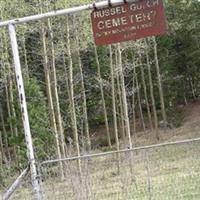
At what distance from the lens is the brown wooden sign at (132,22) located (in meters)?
4.88

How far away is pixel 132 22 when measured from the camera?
4898 millimetres

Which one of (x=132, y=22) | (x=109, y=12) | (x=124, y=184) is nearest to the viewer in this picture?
(x=132, y=22)

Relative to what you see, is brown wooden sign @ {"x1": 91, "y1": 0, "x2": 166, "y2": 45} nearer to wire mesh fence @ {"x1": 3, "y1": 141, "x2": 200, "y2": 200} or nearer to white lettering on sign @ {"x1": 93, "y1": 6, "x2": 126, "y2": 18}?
white lettering on sign @ {"x1": 93, "y1": 6, "x2": 126, "y2": 18}

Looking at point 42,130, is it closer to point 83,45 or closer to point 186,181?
point 83,45

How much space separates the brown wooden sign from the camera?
488 cm

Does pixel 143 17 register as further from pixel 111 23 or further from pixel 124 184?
pixel 124 184

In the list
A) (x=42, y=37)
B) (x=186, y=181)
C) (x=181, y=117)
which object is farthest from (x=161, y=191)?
(x=181, y=117)

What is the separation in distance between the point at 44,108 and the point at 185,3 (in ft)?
37.9

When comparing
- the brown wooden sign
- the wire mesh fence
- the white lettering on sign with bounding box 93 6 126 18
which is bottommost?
the wire mesh fence

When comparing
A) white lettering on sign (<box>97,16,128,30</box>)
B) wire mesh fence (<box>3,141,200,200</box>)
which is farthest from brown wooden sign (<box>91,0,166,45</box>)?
wire mesh fence (<box>3,141,200,200</box>)

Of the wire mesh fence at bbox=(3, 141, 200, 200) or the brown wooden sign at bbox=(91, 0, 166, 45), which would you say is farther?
the wire mesh fence at bbox=(3, 141, 200, 200)

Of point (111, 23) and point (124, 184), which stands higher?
point (111, 23)

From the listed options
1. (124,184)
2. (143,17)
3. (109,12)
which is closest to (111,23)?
(109,12)

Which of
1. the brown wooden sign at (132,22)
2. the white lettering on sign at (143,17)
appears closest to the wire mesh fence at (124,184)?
the brown wooden sign at (132,22)
